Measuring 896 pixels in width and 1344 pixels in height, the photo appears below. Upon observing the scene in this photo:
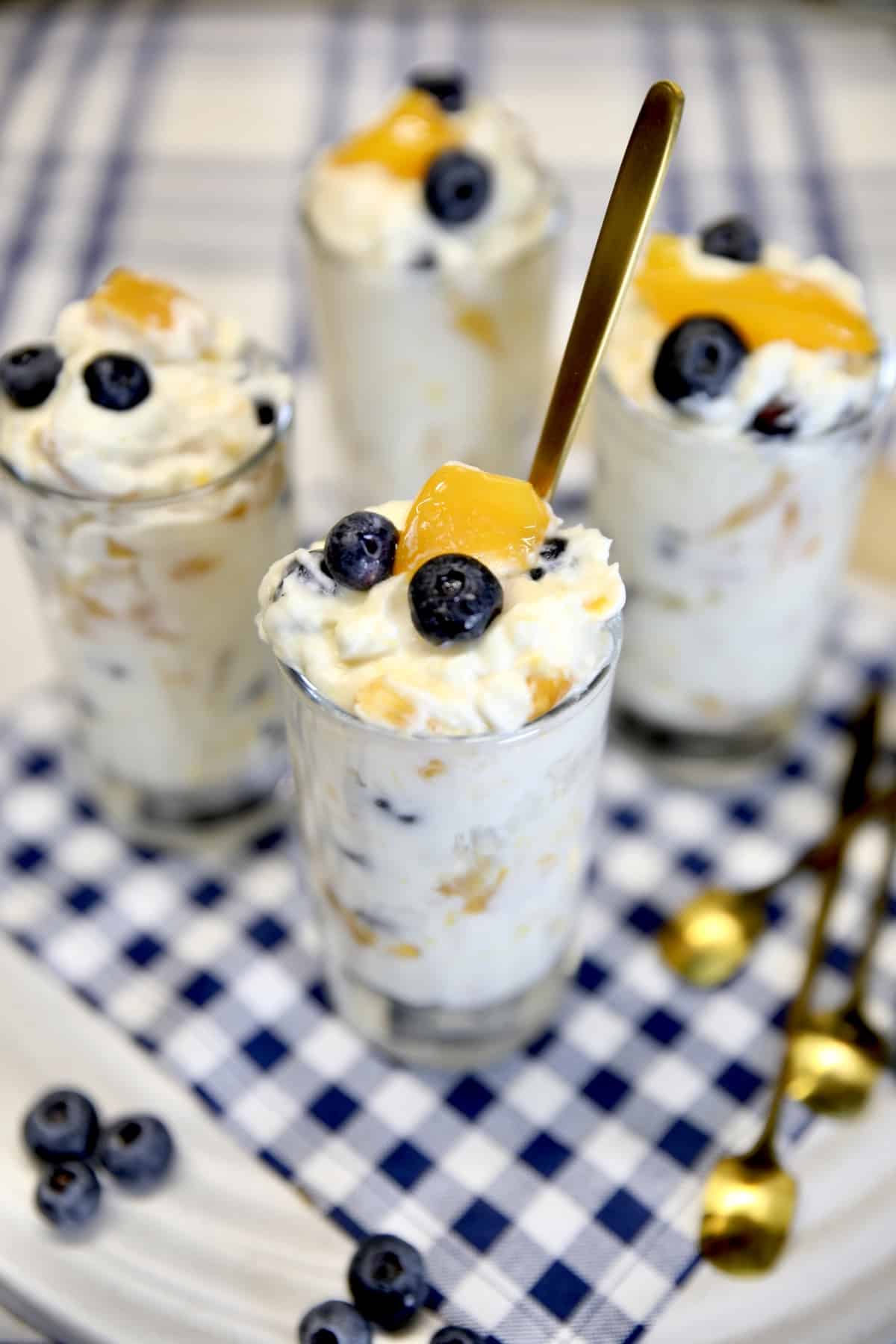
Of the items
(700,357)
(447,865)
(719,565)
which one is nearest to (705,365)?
(700,357)

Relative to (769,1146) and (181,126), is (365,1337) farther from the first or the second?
(181,126)

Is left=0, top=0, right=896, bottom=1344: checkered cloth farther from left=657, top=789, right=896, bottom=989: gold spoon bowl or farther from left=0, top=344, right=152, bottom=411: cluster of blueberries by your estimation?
left=0, top=344, right=152, bottom=411: cluster of blueberries

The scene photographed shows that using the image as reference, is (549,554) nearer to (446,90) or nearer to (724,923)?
(724,923)

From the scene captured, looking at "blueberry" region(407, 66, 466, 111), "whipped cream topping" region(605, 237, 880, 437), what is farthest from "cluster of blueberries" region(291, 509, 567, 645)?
"blueberry" region(407, 66, 466, 111)

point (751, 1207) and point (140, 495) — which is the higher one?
point (140, 495)

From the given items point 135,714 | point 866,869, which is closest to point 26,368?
point 135,714

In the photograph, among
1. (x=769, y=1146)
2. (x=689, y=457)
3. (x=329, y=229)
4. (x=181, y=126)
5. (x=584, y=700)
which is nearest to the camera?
(x=584, y=700)
